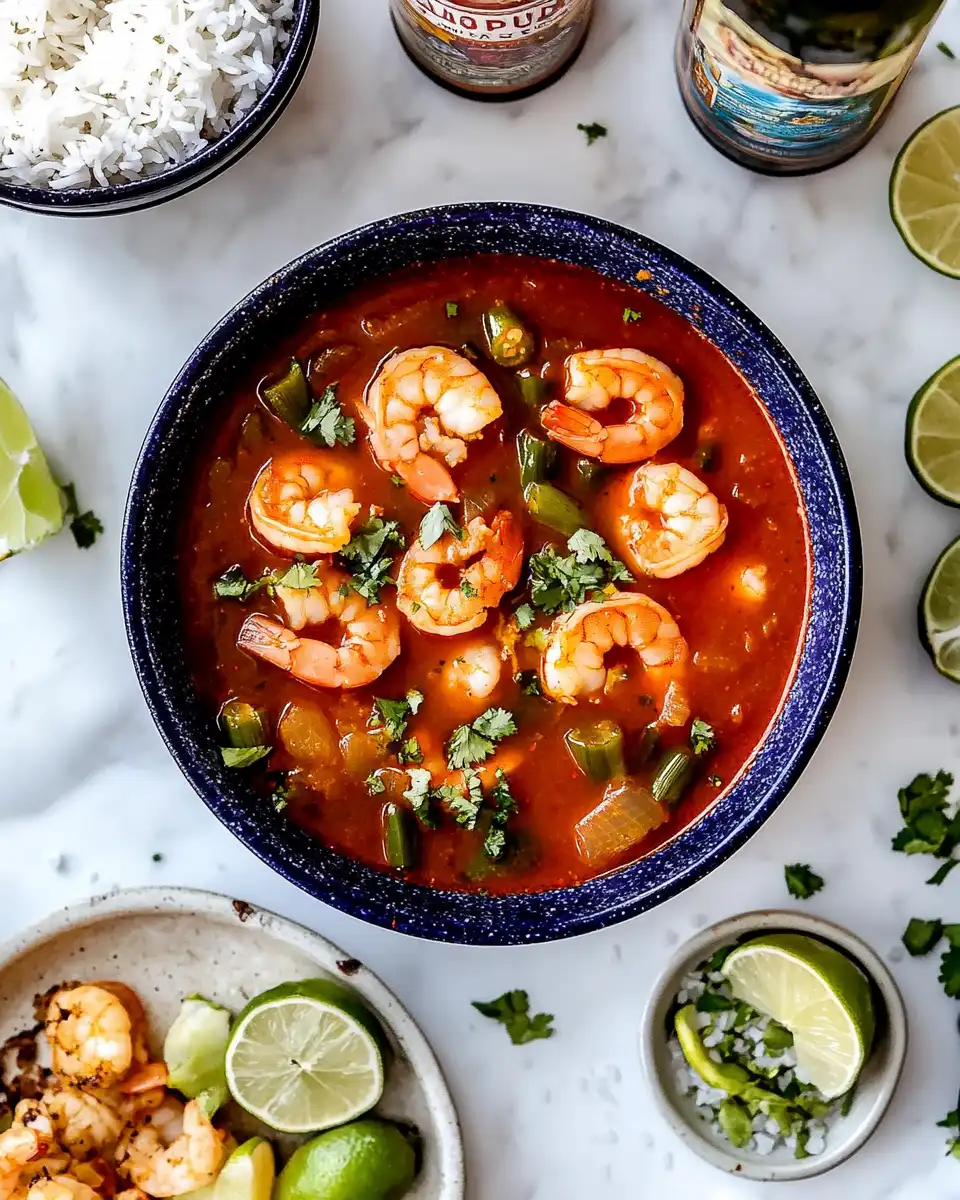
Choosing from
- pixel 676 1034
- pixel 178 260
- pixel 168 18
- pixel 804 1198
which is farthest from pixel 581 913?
pixel 168 18

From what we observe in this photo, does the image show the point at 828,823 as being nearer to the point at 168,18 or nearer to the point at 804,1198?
the point at 804,1198

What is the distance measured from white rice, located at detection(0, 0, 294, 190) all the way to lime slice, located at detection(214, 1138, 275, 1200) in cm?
195

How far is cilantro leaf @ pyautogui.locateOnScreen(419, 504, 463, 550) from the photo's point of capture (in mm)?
2445

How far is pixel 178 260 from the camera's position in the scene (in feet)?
8.97

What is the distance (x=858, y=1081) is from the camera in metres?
2.66

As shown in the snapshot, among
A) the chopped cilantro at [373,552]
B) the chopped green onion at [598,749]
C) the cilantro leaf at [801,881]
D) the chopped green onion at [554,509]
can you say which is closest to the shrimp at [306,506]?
the chopped cilantro at [373,552]

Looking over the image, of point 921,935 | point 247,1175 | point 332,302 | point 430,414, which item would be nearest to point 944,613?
point 921,935

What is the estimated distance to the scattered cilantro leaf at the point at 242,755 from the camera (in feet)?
8.21

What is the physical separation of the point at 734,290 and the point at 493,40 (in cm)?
71

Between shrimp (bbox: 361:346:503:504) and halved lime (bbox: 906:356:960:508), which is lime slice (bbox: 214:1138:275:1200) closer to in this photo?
shrimp (bbox: 361:346:503:504)

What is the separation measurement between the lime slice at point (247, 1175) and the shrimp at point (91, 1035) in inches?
11.5

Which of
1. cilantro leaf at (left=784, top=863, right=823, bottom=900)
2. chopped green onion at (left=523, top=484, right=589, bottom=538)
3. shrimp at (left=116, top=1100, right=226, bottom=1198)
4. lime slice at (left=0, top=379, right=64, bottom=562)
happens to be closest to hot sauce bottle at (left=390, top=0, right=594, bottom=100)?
chopped green onion at (left=523, top=484, right=589, bottom=538)

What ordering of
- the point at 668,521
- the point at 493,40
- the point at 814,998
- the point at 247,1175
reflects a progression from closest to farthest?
the point at 493,40
the point at 668,521
the point at 814,998
the point at 247,1175

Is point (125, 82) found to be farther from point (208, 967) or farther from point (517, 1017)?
point (517, 1017)
